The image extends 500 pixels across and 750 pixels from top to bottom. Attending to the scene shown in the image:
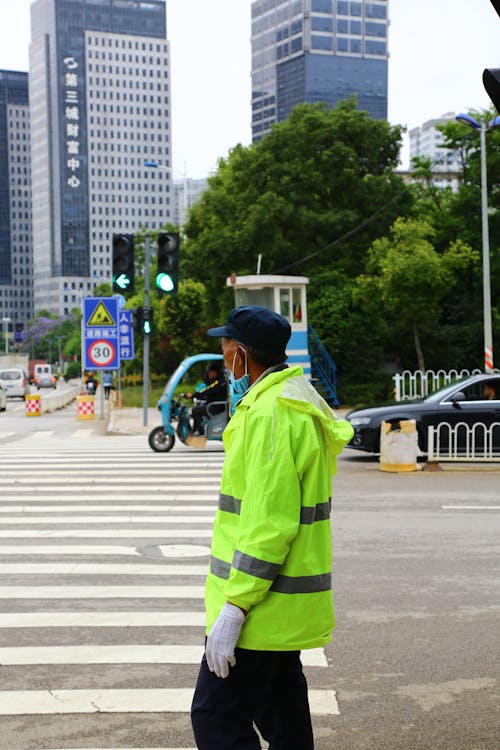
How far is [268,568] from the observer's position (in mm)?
3086

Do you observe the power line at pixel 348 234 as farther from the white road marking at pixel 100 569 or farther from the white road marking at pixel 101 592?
the white road marking at pixel 101 592

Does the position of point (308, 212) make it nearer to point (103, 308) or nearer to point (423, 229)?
point (423, 229)

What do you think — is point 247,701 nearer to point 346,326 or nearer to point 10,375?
point 346,326

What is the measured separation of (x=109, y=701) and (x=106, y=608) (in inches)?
72.3

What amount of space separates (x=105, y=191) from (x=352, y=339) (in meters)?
162

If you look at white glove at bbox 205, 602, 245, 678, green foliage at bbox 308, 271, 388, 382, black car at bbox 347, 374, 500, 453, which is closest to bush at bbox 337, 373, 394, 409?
green foliage at bbox 308, 271, 388, 382

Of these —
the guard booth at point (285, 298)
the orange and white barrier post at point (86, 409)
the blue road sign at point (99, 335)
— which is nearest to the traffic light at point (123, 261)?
the guard booth at point (285, 298)

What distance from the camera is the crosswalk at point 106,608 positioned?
494 centimetres

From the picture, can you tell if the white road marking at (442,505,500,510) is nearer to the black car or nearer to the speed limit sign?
the black car

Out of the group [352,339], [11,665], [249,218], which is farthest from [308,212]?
[11,665]

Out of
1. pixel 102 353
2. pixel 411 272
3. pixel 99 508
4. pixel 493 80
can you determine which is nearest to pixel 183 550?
pixel 99 508

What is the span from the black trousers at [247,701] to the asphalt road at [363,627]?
1.31m

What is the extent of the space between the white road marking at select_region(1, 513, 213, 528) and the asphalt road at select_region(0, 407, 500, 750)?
0.25 feet

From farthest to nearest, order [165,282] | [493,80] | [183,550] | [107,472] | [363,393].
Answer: [363,393], [165,282], [107,472], [183,550], [493,80]
